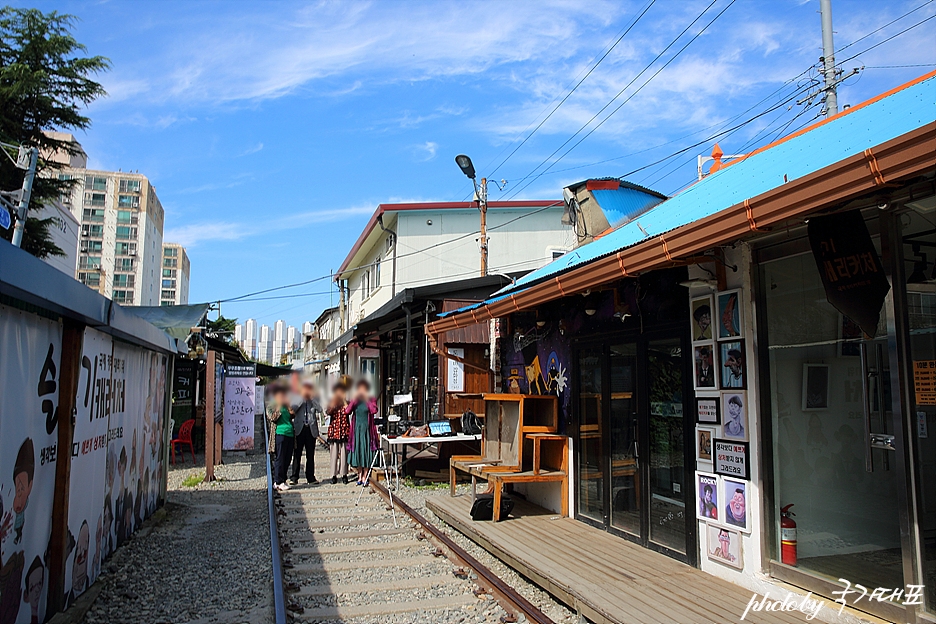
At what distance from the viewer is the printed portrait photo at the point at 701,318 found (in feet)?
18.0


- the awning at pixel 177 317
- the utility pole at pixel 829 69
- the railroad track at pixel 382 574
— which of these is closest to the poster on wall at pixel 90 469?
the railroad track at pixel 382 574

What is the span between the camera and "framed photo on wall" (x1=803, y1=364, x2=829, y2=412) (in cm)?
485

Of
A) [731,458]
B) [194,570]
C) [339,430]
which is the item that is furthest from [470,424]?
[731,458]

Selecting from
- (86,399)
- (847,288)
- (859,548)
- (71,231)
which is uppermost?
(71,231)

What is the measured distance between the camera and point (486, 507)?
26.2 ft

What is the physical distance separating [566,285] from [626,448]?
6.29ft

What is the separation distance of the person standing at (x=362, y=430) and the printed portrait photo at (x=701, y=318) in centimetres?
806

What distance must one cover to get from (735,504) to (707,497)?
1.03ft

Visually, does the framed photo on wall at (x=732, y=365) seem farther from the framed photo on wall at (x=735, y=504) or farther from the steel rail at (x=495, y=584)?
the steel rail at (x=495, y=584)

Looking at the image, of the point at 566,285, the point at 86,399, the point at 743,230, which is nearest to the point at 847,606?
the point at 743,230

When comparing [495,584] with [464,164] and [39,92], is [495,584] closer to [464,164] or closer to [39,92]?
[464,164]

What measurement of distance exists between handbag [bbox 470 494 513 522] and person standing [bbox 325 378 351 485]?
4.97 metres

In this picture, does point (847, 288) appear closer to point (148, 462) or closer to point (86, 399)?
point (86, 399)

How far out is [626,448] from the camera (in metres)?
6.83
